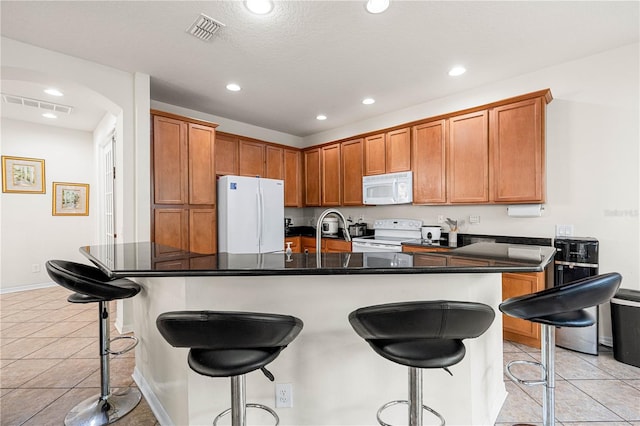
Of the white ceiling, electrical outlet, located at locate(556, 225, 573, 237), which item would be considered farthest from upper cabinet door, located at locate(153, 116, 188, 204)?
electrical outlet, located at locate(556, 225, 573, 237)

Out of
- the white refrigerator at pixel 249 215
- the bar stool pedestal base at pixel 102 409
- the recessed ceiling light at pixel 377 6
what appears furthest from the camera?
the white refrigerator at pixel 249 215

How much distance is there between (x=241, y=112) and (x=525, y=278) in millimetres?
4128

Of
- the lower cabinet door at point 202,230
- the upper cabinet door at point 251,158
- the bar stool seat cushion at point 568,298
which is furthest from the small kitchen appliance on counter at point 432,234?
the lower cabinet door at point 202,230

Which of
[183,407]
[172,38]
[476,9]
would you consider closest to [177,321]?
[183,407]

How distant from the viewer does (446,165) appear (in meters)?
3.65

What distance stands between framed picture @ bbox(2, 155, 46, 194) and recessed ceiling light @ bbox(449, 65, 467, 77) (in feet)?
21.5

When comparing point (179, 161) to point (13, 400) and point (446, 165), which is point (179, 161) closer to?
point (13, 400)

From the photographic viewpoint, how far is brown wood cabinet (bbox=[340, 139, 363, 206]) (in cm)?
462

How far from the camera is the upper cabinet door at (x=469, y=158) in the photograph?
3328mm

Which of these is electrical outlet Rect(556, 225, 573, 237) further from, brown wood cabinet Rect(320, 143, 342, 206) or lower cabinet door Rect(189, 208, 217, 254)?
lower cabinet door Rect(189, 208, 217, 254)

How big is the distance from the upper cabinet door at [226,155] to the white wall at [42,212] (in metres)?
3.05

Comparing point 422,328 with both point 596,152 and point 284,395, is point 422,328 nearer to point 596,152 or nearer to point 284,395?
point 284,395

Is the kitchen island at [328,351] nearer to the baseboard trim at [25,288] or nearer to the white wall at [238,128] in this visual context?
the white wall at [238,128]

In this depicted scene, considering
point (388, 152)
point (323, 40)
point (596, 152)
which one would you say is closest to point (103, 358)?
point (323, 40)
